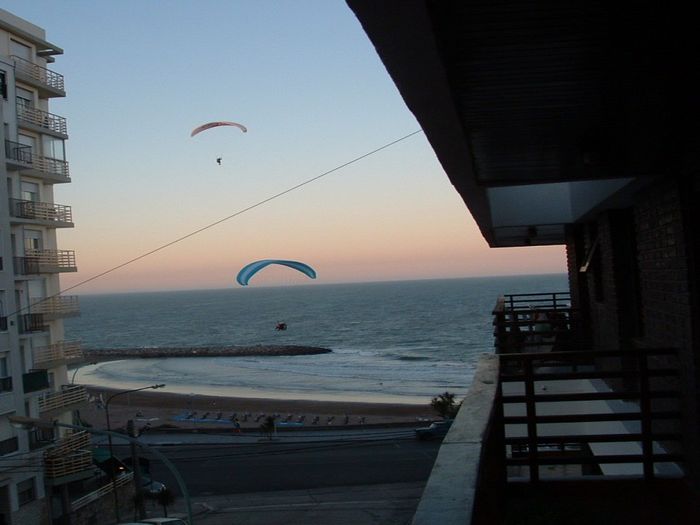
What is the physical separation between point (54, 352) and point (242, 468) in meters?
8.40

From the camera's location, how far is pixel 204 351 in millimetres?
87188

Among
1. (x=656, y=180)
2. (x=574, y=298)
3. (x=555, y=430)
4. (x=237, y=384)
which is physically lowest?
(x=237, y=384)

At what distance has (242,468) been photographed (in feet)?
95.7

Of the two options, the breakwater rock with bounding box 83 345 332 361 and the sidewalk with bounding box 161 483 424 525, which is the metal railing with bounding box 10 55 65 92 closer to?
the sidewalk with bounding box 161 483 424 525

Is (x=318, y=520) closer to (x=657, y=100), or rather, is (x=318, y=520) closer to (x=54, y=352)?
(x=54, y=352)

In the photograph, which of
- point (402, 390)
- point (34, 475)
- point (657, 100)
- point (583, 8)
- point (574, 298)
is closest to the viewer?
point (583, 8)

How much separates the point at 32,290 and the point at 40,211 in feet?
8.36

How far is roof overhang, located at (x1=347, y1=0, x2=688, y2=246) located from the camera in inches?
100

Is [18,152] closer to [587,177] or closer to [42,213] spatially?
[42,213]

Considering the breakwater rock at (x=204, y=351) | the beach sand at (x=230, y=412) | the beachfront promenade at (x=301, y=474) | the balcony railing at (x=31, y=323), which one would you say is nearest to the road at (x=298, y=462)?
the beachfront promenade at (x=301, y=474)

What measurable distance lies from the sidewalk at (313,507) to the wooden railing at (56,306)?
23.1ft

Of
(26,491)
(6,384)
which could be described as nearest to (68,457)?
(26,491)

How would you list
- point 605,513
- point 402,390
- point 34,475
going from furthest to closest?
point 402,390 → point 34,475 → point 605,513

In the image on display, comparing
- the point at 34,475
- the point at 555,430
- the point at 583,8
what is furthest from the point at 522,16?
the point at 34,475
